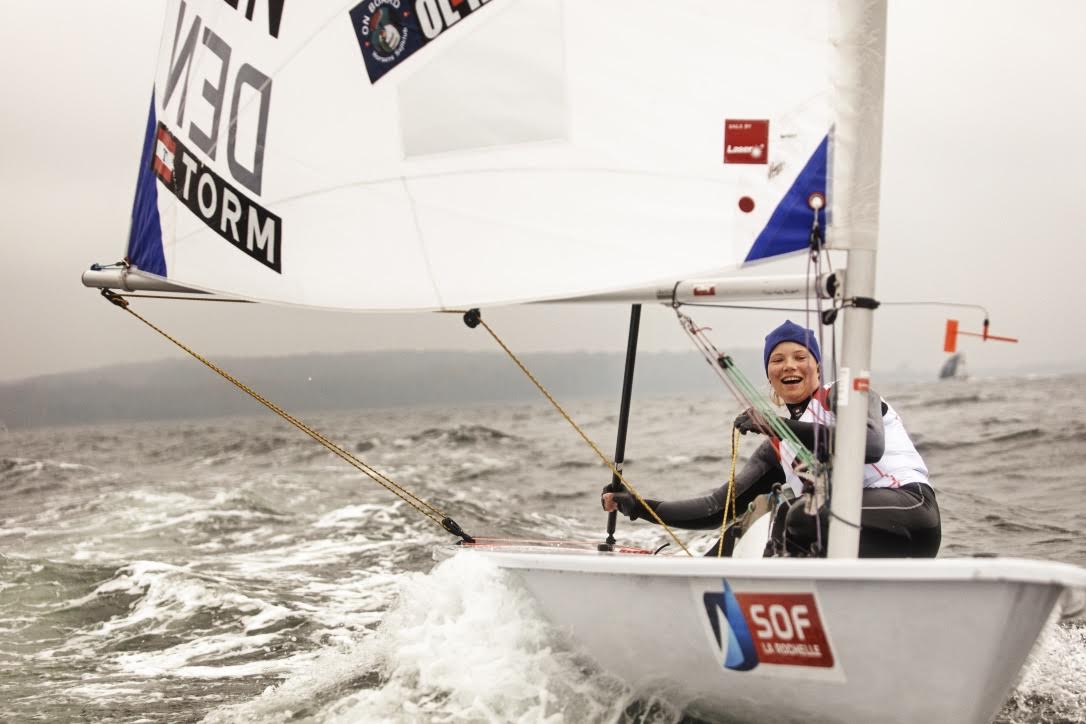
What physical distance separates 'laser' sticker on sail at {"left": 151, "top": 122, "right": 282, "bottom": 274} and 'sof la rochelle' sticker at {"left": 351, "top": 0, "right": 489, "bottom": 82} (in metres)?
0.71

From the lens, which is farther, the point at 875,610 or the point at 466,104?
the point at 466,104

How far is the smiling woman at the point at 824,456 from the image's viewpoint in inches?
129

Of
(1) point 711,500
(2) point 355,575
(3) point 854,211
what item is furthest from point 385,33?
(2) point 355,575

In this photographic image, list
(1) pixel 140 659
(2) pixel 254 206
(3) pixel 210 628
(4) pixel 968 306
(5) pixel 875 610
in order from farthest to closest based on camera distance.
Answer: (3) pixel 210 628, (1) pixel 140 659, (2) pixel 254 206, (4) pixel 968 306, (5) pixel 875 610

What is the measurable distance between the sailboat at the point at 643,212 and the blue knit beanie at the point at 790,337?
2.01 feet

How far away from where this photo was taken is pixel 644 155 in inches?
122

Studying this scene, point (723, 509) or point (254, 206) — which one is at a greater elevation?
point (254, 206)

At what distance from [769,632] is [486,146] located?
1.73 metres

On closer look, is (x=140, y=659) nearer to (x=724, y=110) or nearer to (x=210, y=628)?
(x=210, y=628)

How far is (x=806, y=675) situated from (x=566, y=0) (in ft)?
6.92

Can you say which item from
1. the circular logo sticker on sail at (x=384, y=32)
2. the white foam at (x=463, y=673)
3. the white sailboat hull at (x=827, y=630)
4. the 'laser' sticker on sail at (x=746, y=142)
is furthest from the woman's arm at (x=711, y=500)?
the circular logo sticker on sail at (x=384, y=32)

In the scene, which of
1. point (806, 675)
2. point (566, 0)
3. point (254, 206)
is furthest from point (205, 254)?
point (806, 675)

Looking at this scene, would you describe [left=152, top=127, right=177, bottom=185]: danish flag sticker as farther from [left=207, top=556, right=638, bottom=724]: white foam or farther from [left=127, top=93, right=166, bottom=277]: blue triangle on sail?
[left=207, top=556, right=638, bottom=724]: white foam

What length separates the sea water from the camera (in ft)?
12.3
